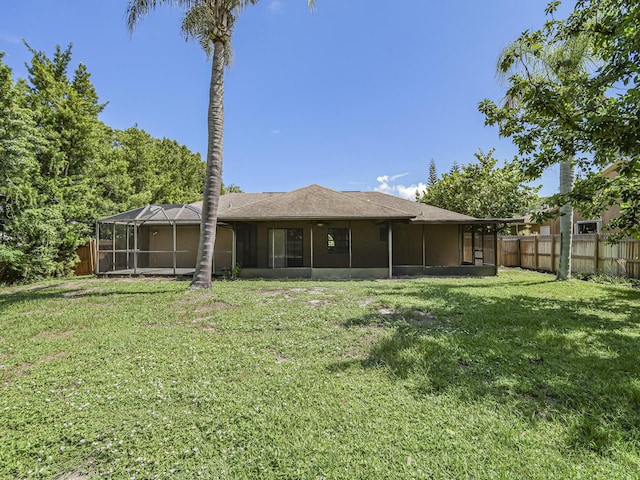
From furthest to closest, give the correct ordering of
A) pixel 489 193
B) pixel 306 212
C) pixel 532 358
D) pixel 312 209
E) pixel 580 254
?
pixel 489 193
pixel 580 254
pixel 312 209
pixel 306 212
pixel 532 358

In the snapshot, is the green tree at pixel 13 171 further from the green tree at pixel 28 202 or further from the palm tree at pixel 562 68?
the palm tree at pixel 562 68

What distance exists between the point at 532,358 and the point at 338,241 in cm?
1071

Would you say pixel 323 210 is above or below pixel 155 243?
above

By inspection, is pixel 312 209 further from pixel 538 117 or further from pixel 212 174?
pixel 538 117

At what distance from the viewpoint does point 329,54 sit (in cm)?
1365

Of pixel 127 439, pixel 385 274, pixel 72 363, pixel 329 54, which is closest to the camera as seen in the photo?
pixel 127 439

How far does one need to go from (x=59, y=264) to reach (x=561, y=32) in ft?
59.8

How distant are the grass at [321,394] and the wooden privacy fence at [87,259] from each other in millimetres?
8571

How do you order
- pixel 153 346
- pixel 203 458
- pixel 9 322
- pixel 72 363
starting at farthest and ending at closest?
pixel 9 322 → pixel 153 346 → pixel 72 363 → pixel 203 458

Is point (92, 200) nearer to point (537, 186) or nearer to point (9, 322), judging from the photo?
point (9, 322)

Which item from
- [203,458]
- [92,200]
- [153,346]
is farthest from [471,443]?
[92,200]

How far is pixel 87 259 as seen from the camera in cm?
1381

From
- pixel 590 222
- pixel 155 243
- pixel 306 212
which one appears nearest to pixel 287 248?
pixel 306 212

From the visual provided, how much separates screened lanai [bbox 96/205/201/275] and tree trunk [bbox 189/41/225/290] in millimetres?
4799
